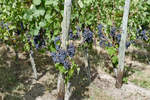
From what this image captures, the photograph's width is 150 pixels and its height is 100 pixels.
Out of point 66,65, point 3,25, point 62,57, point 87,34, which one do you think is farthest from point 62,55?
point 3,25

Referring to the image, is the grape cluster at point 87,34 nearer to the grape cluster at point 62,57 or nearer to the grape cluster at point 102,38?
the grape cluster at point 102,38

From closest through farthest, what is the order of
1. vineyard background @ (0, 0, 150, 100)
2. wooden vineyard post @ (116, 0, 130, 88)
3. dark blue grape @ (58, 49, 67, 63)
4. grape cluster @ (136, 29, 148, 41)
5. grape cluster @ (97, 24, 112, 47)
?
dark blue grape @ (58, 49, 67, 63) → wooden vineyard post @ (116, 0, 130, 88) → vineyard background @ (0, 0, 150, 100) → grape cluster @ (97, 24, 112, 47) → grape cluster @ (136, 29, 148, 41)

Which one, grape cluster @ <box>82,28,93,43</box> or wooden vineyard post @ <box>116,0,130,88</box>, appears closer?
wooden vineyard post @ <box>116,0,130,88</box>

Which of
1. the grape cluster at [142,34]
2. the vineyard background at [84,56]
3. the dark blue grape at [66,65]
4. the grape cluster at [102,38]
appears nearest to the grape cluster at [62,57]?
the dark blue grape at [66,65]

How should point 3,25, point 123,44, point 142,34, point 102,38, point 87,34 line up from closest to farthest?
1. point 123,44
2. point 87,34
3. point 102,38
4. point 3,25
5. point 142,34

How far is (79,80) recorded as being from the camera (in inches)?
261

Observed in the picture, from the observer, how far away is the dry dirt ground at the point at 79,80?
5.90 meters

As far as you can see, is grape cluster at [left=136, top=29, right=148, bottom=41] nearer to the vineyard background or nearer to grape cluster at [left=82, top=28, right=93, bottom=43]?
the vineyard background

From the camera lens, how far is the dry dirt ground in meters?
5.90

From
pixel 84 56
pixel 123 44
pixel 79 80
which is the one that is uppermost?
pixel 123 44

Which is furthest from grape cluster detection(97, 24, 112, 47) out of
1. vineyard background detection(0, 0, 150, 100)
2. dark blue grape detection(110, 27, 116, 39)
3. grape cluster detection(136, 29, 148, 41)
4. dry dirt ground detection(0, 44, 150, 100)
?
grape cluster detection(136, 29, 148, 41)

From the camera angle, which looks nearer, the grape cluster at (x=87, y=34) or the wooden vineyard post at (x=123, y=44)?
the wooden vineyard post at (x=123, y=44)

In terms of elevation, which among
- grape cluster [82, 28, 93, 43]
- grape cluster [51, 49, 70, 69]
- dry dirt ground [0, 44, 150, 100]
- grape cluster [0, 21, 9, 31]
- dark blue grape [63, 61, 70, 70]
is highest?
grape cluster [0, 21, 9, 31]

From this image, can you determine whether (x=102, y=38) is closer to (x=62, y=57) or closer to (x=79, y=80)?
(x=79, y=80)
